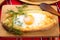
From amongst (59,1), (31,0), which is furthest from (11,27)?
(59,1)

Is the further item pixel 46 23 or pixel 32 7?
pixel 32 7

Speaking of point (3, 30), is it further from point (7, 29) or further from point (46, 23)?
point (46, 23)

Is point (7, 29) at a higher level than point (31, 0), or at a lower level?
lower

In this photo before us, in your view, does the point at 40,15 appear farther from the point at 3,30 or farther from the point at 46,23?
the point at 3,30

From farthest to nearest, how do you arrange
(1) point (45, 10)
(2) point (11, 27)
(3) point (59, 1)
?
(3) point (59, 1) → (1) point (45, 10) → (2) point (11, 27)

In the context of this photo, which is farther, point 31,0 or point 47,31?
point 31,0

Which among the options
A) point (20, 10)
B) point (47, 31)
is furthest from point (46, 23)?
point (20, 10)

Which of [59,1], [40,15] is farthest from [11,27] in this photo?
[59,1]

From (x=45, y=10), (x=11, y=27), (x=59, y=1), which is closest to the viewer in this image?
(x=11, y=27)

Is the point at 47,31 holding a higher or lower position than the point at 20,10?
lower
